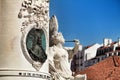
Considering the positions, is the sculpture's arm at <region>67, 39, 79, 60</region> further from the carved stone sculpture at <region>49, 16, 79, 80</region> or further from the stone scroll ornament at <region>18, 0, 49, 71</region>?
the stone scroll ornament at <region>18, 0, 49, 71</region>

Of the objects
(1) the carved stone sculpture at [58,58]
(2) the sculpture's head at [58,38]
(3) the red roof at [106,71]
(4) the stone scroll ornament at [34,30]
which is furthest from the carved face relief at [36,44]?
(3) the red roof at [106,71]

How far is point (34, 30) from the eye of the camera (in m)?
9.49

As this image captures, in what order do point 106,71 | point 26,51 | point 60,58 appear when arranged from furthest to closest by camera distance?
point 106,71 → point 60,58 → point 26,51

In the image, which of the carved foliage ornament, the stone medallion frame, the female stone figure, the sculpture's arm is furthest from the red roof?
the stone medallion frame

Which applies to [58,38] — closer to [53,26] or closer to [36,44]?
[53,26]

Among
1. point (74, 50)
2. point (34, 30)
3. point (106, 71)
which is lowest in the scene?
point (106, 71)

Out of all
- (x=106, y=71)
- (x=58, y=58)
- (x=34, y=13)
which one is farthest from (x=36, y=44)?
(x=106, y=71)

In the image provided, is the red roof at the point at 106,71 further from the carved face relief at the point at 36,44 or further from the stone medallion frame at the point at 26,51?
the stone medallion frame at the point at 26,51

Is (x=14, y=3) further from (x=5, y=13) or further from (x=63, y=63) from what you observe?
(x=63, y=63)

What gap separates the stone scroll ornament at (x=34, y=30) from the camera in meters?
9.30

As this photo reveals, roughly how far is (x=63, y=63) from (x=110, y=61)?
16194 mm

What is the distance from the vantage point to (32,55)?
368 inches

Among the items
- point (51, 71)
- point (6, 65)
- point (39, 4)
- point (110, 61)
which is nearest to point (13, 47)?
point (6, 65)

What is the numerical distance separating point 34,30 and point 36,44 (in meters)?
0.24
